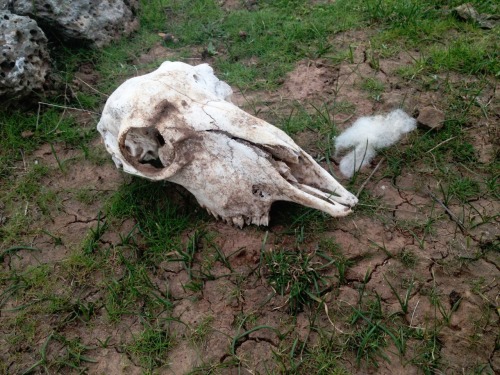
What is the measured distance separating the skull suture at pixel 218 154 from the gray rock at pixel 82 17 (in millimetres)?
1613

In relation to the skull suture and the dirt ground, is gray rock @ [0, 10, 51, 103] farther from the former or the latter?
the skull suture

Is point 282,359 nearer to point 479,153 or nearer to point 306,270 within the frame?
point 306,270

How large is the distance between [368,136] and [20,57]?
2.68 meters

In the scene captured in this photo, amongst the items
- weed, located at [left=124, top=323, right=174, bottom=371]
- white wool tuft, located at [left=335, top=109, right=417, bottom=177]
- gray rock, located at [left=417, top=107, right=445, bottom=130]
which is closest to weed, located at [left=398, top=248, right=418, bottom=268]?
white wool tuft, located at [left=335, top=109, right=417, bottom=177]

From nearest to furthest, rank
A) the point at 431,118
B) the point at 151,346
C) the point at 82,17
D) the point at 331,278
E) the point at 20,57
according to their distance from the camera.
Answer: the point at 151,346
the point at 331,278
the point at 431,118
the point at 20,57
the point at 82,17

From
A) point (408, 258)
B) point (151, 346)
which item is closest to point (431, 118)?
point (408, 258)

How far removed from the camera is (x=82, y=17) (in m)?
4.10

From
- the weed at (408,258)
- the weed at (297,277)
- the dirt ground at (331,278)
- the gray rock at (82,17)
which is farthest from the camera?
the gray rock at (82,17)

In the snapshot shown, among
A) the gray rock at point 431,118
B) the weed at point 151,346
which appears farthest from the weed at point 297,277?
the gray rock at point 431,118

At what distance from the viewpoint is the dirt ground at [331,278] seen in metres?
2.37

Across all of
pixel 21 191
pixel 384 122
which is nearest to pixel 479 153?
pixel 384 122

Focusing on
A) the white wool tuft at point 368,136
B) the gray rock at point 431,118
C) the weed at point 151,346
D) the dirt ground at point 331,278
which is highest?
the gray rock at point 431,118

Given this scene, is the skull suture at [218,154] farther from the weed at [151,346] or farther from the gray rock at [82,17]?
the gray rock at [82,17]

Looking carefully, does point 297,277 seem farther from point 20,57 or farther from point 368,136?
point 20,57
